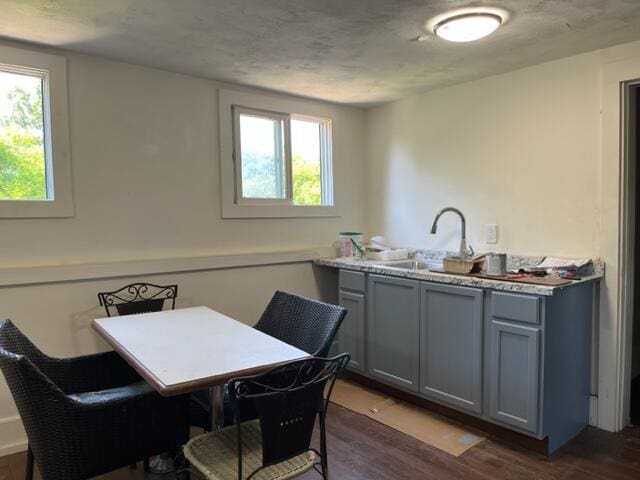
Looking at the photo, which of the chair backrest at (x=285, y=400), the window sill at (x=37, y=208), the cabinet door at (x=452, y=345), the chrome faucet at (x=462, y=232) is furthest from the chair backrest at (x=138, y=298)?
the chrome faucet at (x=462, y=232)

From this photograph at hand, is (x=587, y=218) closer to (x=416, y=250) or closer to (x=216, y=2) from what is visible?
(x=416, y=250)

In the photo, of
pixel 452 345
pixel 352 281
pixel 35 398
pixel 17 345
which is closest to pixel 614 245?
pixel 452 345

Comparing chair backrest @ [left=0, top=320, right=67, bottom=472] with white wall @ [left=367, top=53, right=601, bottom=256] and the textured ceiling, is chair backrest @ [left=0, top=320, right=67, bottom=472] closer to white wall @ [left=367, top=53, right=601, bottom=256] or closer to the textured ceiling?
the textured ceiling

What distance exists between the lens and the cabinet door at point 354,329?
10.3 ft

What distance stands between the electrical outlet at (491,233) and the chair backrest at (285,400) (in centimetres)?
184

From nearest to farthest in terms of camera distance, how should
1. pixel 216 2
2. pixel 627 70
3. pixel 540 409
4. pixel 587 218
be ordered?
pixel 216 2 → pixel 540 409 → pixel 627 70 → pixel 587 218

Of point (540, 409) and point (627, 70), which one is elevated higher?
point (627, 70)

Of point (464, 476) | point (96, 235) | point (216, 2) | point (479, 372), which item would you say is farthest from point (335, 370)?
point (96, 235)

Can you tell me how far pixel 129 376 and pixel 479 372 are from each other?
1738 millimetres

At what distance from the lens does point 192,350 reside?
5.61ft

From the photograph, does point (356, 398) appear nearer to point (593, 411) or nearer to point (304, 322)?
point (304, 322)

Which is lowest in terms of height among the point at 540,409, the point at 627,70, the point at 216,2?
the point at 540,409

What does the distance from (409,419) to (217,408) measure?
1.34 meters

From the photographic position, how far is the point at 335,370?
1.51m
